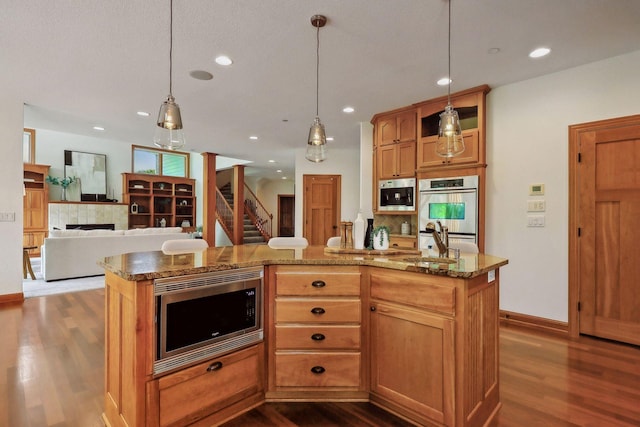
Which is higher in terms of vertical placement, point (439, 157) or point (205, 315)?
point (439, 157)

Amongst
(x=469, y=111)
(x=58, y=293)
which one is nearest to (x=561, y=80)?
(x=469, y=111)

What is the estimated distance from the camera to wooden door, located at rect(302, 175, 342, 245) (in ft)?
23.5

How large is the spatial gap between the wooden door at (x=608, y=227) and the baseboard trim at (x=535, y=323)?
15 centimetres

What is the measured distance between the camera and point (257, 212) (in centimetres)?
1291

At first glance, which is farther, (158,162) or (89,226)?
(158,162)

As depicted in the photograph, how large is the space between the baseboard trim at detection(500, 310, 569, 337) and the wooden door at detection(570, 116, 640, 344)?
154 mm

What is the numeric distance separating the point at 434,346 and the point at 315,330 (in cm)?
73

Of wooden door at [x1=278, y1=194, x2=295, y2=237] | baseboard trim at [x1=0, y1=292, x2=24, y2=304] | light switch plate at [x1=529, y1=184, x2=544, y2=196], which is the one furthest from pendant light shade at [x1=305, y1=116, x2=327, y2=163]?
wooden door at [x1=278, y1=194, x2=295, y2=237]

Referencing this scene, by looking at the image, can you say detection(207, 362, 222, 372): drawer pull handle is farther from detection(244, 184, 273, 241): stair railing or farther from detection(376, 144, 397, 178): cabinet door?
detection(244, 184, 273, 241): stair railing

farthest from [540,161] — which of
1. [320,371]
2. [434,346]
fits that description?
[320,371]

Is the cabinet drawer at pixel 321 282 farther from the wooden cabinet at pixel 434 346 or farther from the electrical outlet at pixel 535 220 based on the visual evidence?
the electrical outlet at pixel 535 220

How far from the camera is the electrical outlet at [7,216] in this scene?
4145 millimetres

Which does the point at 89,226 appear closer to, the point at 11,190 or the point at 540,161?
the point at 11,190

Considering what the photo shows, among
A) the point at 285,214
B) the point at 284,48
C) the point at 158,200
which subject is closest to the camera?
the point at 284,48
